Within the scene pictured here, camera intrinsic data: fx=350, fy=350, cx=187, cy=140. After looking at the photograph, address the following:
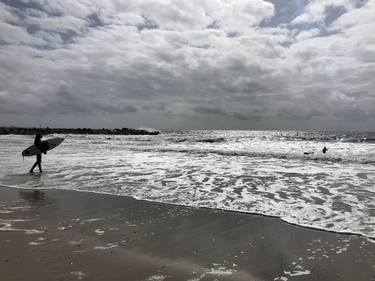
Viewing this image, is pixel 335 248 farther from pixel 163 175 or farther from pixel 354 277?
pixel 163 175

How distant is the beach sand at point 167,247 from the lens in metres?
5.40

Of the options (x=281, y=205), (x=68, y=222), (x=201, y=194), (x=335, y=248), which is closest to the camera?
(x=335, y=248)

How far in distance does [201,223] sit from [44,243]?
3445 mm

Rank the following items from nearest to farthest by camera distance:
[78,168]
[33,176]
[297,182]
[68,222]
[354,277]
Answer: [354,277] → [68,222] → [297,182] → [33,176] → [78,168]

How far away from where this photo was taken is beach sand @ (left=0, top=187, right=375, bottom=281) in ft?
17.7

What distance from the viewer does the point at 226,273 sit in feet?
17.9

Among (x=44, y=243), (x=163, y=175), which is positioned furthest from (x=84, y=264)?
(x=163, y=175)

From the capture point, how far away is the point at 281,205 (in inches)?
402

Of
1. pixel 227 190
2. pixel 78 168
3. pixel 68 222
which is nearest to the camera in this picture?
pixel 68 222

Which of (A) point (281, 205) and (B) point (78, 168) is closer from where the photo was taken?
(A) point (281, 205)

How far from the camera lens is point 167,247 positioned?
6594 millimetres

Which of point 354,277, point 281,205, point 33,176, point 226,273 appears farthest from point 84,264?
point 33,176

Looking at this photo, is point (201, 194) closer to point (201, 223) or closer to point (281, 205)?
point (281, 205)

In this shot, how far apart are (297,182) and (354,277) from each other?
9454 mm
